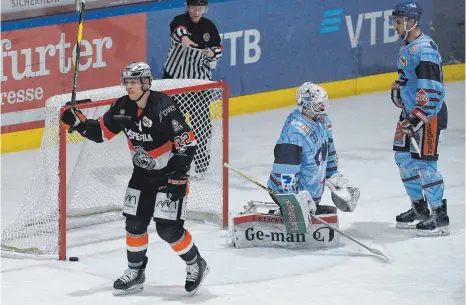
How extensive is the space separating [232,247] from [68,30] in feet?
9.80

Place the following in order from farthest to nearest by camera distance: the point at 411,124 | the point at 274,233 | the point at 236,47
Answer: the point at 236,47 → the point at 411,124 → the point at 274,233

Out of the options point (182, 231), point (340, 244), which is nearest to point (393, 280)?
point (340, 244)

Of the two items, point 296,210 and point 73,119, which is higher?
point 73,119

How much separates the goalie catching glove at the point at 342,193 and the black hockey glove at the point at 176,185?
4.83 feet

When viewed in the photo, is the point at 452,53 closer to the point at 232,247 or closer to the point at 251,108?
the point at 251,108

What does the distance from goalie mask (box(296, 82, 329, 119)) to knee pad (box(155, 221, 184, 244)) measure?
51.8 inches

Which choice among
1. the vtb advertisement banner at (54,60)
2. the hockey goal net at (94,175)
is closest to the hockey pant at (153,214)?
the hockey goal net at (94,175)

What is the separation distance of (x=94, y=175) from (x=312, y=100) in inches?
66.3

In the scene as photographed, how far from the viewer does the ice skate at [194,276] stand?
25.1 feet

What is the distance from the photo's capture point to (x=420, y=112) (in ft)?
28.6

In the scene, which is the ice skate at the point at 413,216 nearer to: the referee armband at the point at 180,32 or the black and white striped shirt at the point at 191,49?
the black and white striped shirt at the point at 191,49

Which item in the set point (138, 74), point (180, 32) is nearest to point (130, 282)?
point (138, 74)

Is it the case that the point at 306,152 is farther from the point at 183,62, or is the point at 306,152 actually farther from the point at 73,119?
the point at 183,62

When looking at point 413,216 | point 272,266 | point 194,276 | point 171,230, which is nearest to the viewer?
point 171,230
